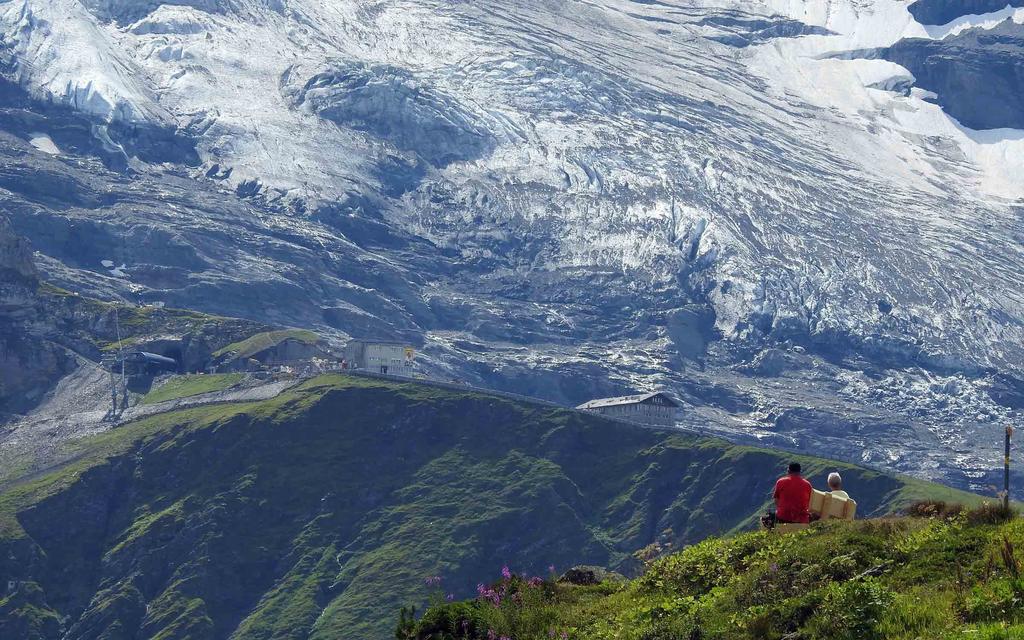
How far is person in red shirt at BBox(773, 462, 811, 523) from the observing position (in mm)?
40312

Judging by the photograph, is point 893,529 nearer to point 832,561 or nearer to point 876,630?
point 832,561

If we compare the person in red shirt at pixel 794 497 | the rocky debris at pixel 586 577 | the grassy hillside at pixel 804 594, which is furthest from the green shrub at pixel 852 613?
the rocky debris at pixel 586 577

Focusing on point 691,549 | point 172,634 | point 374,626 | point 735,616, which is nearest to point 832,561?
point 735,616

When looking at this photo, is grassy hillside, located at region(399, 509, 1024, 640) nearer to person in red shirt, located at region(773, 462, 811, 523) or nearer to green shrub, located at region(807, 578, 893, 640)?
green shrub, located at region(807, 578, 893, 640)

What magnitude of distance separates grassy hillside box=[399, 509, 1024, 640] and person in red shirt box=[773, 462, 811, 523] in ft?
5.30

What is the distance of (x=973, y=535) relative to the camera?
115 feet

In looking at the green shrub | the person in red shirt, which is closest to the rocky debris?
the person in red shirt

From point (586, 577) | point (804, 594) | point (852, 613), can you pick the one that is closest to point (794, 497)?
point (804, 594)

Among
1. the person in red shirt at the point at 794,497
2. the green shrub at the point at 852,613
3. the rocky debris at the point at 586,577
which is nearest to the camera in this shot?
the green shrub at the point at 852,613

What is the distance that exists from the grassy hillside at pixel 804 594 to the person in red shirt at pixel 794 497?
1616mm

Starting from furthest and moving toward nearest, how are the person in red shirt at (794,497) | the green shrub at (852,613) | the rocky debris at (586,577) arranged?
the rocky debris at (586,577) → the person in red shirt at (794,497) → the green shrub at (852,613)

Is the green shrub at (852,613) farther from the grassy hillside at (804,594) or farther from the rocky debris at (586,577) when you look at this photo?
the rocky debris at (586,577)

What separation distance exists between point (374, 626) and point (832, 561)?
159 meters

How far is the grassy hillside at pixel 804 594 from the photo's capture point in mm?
31078
